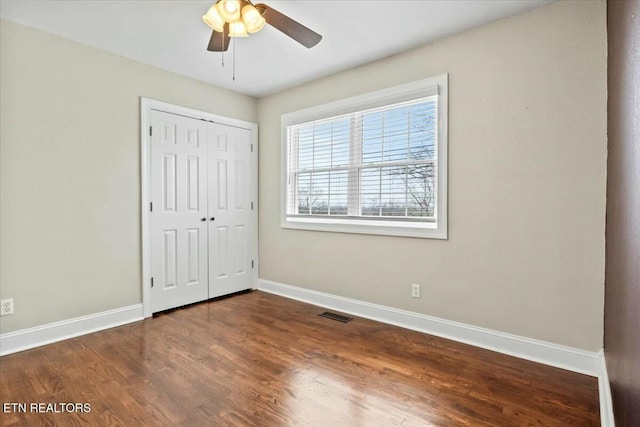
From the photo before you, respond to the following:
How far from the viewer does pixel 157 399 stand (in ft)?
6.33

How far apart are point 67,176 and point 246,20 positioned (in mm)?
2120

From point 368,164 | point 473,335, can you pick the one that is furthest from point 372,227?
point 473,335

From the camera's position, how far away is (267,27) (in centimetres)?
261

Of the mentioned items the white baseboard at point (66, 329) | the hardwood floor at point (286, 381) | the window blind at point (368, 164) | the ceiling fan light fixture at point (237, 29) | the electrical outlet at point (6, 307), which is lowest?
the hardwood floor at point (286, 381)

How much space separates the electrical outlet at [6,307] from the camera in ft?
8.27

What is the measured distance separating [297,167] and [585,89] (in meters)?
2.81

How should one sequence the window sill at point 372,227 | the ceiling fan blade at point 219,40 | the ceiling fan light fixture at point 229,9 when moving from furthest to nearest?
the window sill at point 372,227, the ceiling fan blade at point 219,40, the ceiling fan light fixture at point 229,9

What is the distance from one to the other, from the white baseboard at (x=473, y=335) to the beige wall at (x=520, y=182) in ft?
0.19

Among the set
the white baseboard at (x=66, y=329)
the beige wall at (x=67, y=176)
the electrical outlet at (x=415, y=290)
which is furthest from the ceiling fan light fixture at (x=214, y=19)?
the white baseboard at (x=66, y=329)

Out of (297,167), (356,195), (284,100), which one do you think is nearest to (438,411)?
(356,195)

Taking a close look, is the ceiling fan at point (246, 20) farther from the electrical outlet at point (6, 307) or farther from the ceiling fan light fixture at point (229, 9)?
the electrical outlet at point (6, 307)

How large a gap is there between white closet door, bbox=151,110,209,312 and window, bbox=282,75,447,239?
1.03 m

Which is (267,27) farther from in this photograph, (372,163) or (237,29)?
(372,163)

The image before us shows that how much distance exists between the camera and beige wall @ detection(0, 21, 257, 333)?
2570 millimetres
